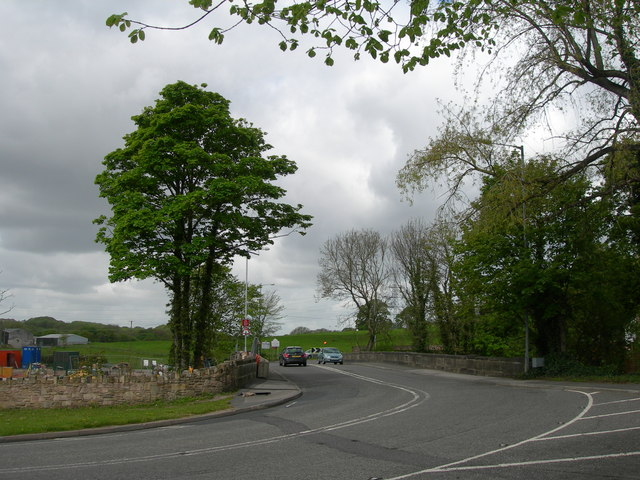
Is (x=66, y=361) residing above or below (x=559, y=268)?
below

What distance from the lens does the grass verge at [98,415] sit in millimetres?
13773

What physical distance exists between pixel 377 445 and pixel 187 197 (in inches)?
599

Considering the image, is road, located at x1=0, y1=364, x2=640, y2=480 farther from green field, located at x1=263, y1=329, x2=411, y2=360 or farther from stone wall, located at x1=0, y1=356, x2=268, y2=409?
green field, located at x1=263, y1=329, x2=411, y2=360

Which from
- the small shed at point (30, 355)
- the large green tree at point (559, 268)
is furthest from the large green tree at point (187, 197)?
the small shed at point (30, 355)

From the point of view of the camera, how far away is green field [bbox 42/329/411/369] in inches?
1278

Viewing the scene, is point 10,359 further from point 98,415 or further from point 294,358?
point 98,415

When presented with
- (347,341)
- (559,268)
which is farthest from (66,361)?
(347,341)

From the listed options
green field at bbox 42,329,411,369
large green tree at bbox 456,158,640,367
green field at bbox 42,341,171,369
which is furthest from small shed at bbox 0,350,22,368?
large green tree at bbox 456,158,640,367

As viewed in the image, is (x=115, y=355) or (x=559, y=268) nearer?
(x=559, y=268)

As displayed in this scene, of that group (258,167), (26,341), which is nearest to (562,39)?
(258,167)

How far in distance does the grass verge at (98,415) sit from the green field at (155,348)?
8855 mm

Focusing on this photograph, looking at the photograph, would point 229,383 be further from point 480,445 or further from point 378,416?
point 480,445

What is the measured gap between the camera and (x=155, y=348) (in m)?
62.0

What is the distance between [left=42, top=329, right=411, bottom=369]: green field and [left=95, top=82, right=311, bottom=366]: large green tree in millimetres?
6462
